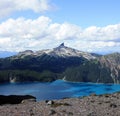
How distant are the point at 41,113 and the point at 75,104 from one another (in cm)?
811

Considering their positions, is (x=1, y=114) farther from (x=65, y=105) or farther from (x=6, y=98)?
(x=6, y=98)

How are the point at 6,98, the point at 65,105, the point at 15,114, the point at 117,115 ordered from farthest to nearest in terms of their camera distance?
the point at 6,98 < the point at 65,105 < the point at 117,115 < the point at 15,114

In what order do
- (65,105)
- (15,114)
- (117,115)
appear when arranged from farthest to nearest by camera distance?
(65,105) < (117,115) < (15,114)

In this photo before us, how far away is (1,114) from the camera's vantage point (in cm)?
3241

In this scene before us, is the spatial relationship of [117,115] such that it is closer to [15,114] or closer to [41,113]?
[41,113]

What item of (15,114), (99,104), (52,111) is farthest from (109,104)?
(15,114)

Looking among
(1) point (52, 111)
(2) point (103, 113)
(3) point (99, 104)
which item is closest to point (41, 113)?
(1) point (52, 111)

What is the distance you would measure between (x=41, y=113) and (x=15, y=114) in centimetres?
265

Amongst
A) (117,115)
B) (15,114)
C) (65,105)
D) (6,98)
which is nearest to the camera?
(15,114)

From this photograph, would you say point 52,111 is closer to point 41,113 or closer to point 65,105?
point 41,113

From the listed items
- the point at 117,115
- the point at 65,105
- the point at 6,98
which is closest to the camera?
the point at 117,115

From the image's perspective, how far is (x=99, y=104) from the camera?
136 ft

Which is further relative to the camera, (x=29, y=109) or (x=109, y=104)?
(x=109, y=104)

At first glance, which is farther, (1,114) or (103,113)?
(103,113)
